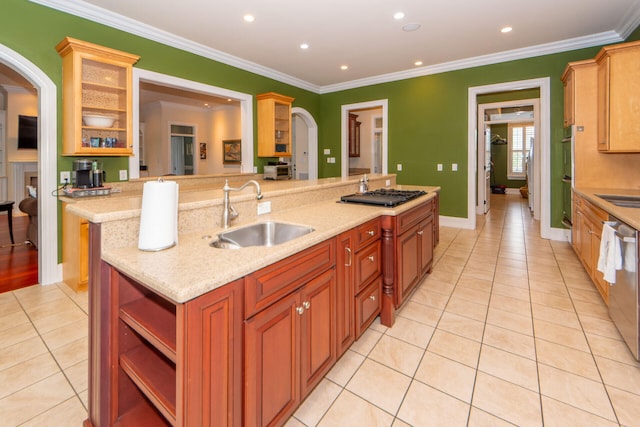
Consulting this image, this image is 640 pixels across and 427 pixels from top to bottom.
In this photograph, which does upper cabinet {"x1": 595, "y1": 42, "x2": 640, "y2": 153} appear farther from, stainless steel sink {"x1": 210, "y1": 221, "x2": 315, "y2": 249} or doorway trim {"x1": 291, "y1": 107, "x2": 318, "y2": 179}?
doorway trim {"x1": 291, "y1": 107, "x2": 318, "y2": 179}

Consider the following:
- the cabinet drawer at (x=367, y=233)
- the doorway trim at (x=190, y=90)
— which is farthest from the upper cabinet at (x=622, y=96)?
the doorway trim at (x=190, y=90)

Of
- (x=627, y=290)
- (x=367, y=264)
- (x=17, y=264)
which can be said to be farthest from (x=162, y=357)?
(x=17, y=264)

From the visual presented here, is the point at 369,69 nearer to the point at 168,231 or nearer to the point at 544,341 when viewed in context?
the point at 544,341

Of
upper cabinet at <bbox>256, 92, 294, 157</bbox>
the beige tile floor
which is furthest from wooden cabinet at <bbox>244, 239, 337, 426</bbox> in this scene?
upper cabinet at <bbox>256, 92, 294, 157</bbox>

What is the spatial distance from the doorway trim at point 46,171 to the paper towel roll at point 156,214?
8.84ft

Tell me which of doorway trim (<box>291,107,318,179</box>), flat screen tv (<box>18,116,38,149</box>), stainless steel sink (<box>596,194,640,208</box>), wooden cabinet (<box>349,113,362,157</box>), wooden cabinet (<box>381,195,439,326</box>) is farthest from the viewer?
wooden cabinet (<box>349,113,362,157</box>)

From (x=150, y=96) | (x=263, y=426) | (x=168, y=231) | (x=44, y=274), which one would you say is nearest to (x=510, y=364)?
(x=263, y=426)

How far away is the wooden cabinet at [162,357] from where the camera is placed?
958mm

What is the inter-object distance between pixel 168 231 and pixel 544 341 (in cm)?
244

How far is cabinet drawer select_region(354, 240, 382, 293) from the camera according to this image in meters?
1.95

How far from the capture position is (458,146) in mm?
5523

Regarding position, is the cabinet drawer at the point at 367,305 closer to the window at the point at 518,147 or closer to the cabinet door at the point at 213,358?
the cabinet door at the point at 213,358

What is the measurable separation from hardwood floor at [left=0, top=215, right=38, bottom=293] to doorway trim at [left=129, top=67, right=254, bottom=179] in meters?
1.48

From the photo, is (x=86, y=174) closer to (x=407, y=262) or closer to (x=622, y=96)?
(x=407, y=262)
